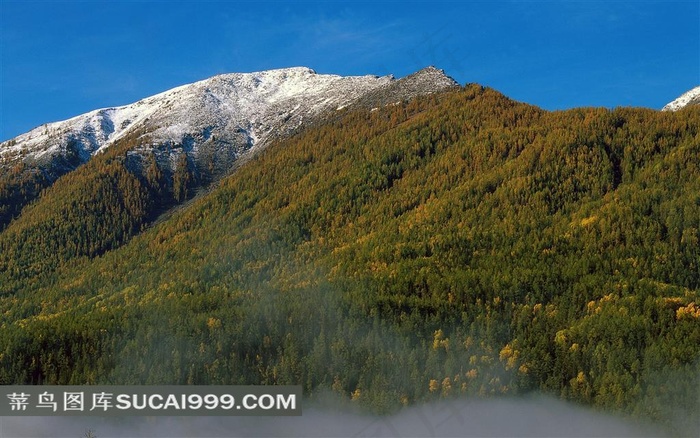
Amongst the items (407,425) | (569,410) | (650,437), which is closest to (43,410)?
(407,425)

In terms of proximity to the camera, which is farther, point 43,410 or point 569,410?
point 569,410

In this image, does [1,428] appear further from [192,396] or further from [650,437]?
[650,437]

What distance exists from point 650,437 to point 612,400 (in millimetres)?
11837

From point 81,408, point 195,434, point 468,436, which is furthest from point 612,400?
point 81,408

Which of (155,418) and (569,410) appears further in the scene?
(569,410)

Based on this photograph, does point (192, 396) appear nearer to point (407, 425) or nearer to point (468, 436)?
point (407, 425)

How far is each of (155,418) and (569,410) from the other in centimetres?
9066

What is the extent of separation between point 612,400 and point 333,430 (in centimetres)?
6228

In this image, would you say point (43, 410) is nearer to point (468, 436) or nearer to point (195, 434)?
point (195, 434)

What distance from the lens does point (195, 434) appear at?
177375 mm

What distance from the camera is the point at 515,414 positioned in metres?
198

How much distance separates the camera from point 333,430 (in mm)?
188750

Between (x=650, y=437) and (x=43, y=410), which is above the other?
(x=43, y=410)

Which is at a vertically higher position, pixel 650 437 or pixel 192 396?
pixel 192 396
